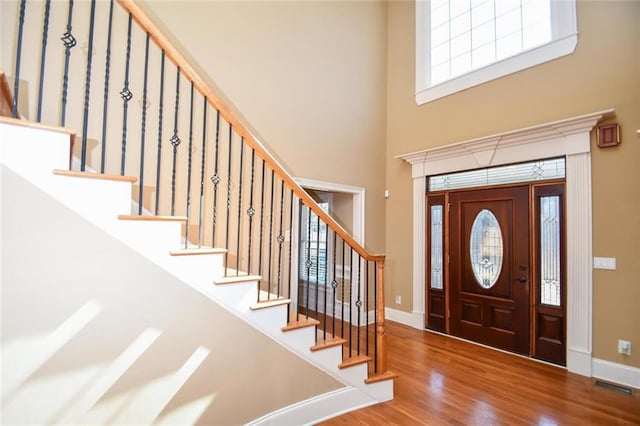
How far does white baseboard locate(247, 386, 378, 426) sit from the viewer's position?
2.17m

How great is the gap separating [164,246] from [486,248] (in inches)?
150

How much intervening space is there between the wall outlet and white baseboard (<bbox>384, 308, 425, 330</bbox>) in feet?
6.87

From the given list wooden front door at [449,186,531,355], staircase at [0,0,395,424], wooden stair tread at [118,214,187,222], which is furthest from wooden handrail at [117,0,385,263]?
wooden front door at [449,186,531,355]

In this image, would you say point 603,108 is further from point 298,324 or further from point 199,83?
point 199,83

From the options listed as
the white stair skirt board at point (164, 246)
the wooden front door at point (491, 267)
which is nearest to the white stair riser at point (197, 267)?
the white stair skirt board at point (164, 246)

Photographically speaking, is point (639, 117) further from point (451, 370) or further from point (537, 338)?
point (451, 370)

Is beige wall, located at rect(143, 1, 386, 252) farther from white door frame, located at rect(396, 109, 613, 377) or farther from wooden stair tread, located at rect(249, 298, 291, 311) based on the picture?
wooden stair tread, located at rect(249, 298, 291, 311)

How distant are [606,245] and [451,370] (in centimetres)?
203

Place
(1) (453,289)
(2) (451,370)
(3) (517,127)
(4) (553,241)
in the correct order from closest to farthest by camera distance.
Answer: (2) (451,370)
(4) (553,241)
(3) (517,127)
(1) (453,289)

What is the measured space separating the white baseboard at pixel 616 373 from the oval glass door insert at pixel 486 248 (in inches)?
47.6

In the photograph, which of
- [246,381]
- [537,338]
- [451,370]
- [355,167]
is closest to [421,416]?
[451,370]

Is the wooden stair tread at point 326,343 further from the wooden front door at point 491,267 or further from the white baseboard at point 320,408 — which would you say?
the wooden front door at point 491,267

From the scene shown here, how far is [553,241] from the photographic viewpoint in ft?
11.4

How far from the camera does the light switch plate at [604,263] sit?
10.1 ft
